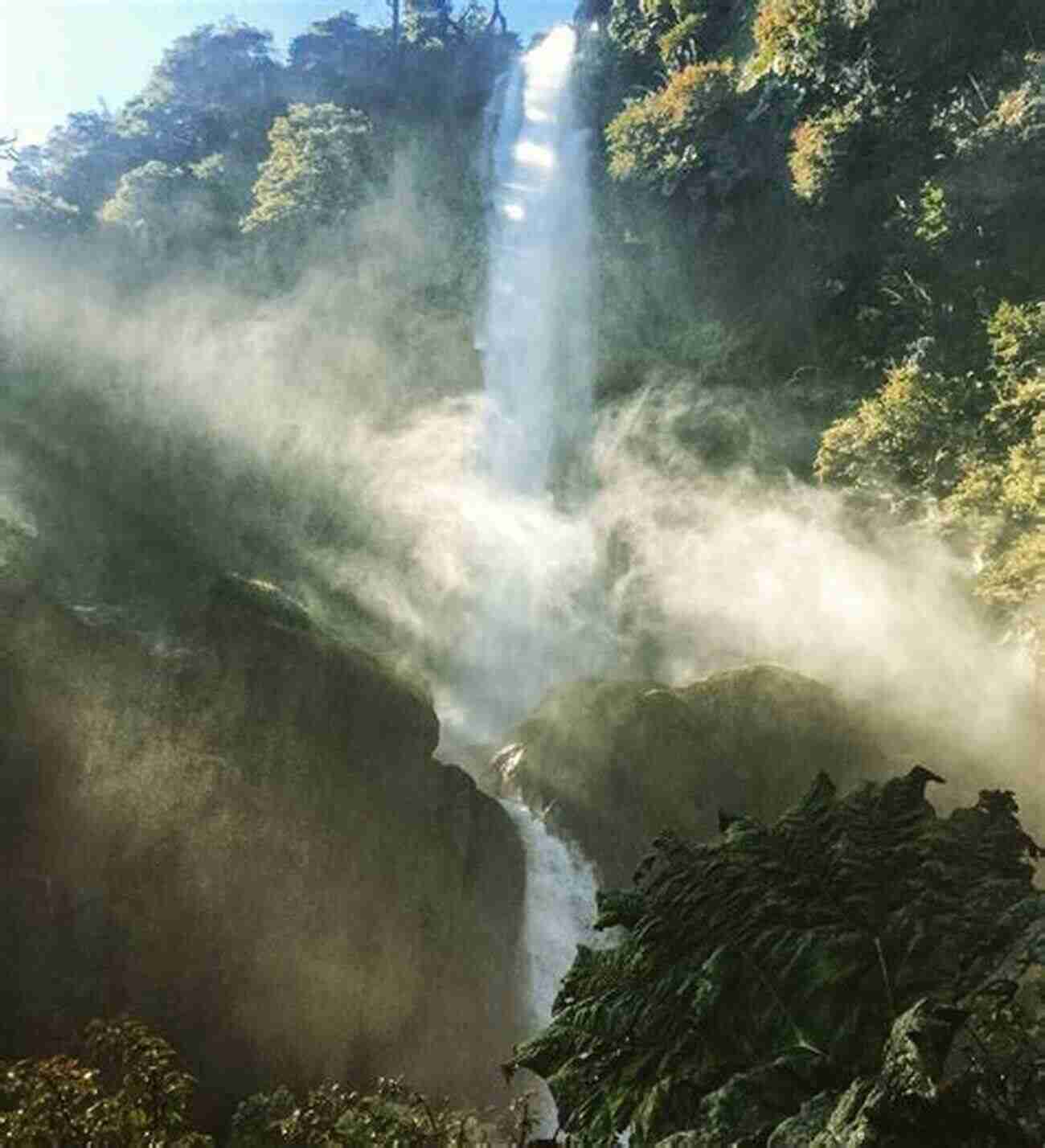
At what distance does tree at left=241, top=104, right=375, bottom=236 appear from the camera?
45.5 metres

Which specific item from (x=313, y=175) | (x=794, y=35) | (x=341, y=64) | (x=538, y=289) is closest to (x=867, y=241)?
(x=794, y=35)

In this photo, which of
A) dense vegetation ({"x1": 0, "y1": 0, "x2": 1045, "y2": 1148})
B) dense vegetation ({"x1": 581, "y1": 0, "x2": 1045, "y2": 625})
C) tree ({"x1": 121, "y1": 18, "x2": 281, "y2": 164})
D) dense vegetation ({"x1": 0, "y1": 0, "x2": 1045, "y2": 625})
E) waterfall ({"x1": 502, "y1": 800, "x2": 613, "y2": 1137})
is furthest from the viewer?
tree ({"x1": 121, "y1": 18, "x2": 281, "y2": 164})

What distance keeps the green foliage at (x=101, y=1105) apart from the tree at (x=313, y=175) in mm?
43856

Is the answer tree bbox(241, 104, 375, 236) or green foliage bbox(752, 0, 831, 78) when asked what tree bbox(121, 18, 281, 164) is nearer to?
tree bbox(241, 104, 375, 236)

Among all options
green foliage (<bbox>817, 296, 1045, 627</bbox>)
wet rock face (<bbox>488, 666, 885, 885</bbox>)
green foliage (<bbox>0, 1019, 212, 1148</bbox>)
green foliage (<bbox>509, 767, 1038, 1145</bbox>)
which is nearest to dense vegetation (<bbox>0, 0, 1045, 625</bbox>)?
green foliage (<bbox>817, 296, 1045, 627</bbox>)

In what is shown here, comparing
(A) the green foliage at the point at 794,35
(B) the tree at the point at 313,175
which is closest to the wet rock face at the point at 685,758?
(A) the green foliage at the point at 794,35

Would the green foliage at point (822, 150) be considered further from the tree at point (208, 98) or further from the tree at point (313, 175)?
the tree at point (208, 98)

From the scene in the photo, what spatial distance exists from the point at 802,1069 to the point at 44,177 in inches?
2285

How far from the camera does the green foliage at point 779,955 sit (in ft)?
18.5

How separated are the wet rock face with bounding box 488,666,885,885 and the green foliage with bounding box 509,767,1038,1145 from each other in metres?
15.0

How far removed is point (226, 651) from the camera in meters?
18.7

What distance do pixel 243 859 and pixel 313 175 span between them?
126ft

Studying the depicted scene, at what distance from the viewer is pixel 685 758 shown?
22406mm

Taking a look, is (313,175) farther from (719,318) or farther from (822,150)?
(822,150)
